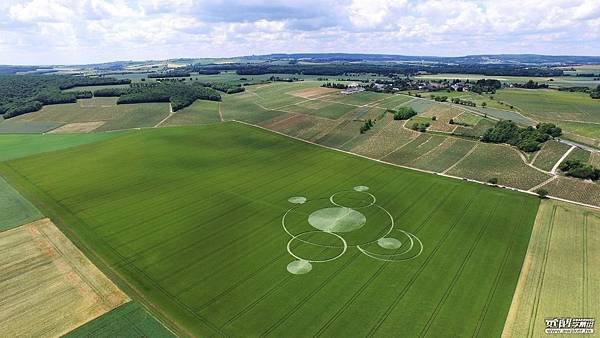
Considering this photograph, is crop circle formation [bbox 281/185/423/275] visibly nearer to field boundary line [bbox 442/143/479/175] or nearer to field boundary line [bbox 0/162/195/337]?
field boundary line [bbox 0/162/195/337]

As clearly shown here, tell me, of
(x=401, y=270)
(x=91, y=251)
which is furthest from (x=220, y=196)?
(x=401, y=270)

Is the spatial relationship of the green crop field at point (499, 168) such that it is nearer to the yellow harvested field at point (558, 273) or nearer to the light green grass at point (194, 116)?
the yellow harvested field at point (558, 273)

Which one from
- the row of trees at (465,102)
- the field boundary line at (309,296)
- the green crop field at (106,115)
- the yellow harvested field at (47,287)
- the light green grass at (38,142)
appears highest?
the row of trees at (465,102)

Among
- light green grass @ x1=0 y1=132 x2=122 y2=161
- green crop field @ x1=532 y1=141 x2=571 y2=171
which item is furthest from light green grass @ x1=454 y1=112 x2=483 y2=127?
light green grass @ x1=0 y1=132 x2=122 y2=161

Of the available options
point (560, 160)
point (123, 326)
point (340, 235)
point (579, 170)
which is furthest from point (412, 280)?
point (560, 160)

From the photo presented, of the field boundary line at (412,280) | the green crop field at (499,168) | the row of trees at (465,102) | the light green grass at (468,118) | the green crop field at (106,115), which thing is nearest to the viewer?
the field boundary line at (412,280)

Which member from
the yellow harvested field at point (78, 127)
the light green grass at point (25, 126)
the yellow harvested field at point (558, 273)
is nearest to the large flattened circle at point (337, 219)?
the yellow harvested field at point (558, 273)

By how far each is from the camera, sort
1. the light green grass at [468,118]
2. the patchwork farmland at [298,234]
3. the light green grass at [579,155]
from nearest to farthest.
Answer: the patchwork farmland at [298,234], the light green grass at [579,155], the light green grass at [468,118]

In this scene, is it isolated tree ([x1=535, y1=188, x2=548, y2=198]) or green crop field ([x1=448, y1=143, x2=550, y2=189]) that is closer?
isolated tree ([x1=535, y1=188, x2=548, y2=198])
